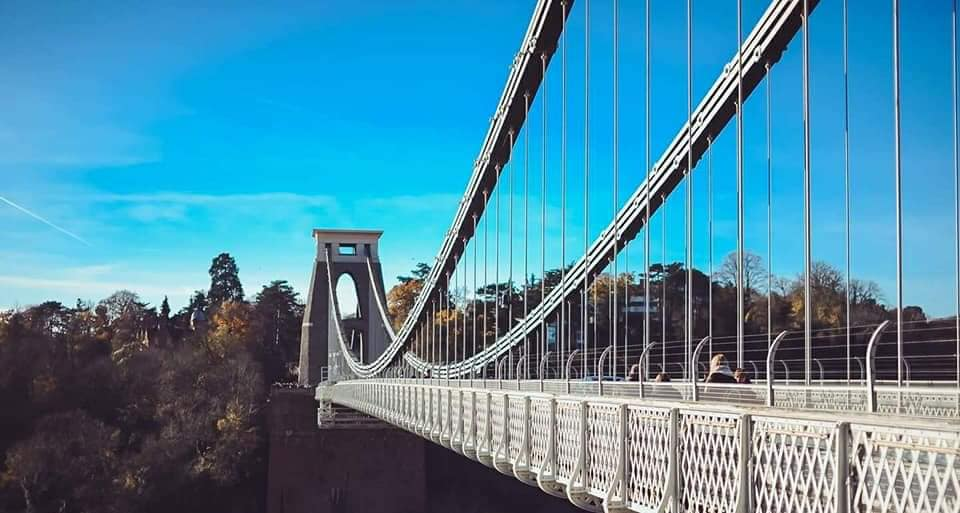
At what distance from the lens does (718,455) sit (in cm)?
707

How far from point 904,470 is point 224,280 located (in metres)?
94.4

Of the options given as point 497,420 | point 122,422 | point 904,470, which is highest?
point 904,470

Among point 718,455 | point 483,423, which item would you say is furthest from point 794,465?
point 483,423

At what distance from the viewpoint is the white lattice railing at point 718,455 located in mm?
4945

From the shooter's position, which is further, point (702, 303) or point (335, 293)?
point (335, 293)

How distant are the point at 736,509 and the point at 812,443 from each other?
897mm

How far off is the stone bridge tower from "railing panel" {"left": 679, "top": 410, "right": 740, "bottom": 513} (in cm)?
5182

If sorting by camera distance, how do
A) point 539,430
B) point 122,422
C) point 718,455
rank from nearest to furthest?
point 718,455 → point 539,430 → point 122,422

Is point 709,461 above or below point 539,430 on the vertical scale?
above

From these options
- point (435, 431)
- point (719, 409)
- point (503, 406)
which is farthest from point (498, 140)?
point (719, 409)

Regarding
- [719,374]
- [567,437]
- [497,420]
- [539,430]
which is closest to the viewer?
[567,437]

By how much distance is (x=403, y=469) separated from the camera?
43594mm

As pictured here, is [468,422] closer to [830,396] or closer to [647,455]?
[830,396]

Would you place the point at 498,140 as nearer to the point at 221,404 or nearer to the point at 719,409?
the point at 719,409
